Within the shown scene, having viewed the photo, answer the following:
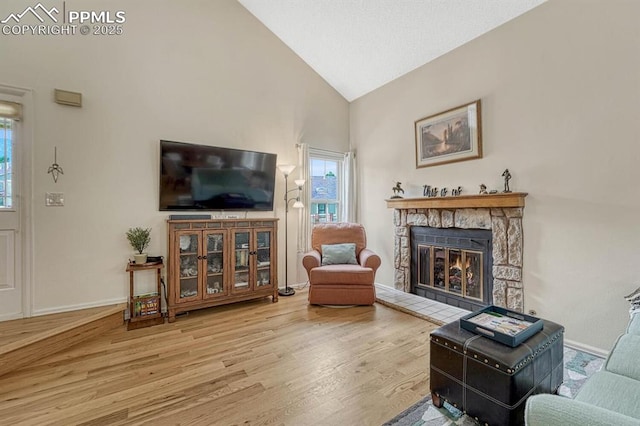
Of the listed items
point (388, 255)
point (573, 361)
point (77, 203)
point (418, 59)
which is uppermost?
point (418, 59)

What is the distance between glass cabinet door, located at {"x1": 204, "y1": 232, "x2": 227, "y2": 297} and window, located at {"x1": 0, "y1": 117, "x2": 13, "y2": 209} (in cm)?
175

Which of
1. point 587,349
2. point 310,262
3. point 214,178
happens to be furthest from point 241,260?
point 587,349

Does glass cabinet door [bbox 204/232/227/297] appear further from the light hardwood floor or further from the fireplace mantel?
the fireplace mantel

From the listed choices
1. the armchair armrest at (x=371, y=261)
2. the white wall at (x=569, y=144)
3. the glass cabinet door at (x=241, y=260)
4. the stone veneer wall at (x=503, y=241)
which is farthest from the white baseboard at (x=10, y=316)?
the white wall at (x=569, y=144)

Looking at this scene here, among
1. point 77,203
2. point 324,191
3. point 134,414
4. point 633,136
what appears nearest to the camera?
point 134,414

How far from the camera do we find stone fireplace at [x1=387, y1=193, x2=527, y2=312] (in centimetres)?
269

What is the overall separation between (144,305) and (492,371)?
312cm

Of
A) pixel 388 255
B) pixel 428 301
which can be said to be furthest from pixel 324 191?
pixel 428 301

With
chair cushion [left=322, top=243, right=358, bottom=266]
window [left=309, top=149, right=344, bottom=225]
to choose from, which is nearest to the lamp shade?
window [left=309, top=149, right=344, bottom=225]

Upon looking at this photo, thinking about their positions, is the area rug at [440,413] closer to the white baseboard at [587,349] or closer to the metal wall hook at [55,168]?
the white baseboard at [587,349]

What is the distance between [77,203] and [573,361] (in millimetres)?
4539

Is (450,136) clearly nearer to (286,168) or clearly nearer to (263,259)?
(286,168)

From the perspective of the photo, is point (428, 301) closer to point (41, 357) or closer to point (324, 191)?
point (324, 191)

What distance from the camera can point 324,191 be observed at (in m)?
4.57
